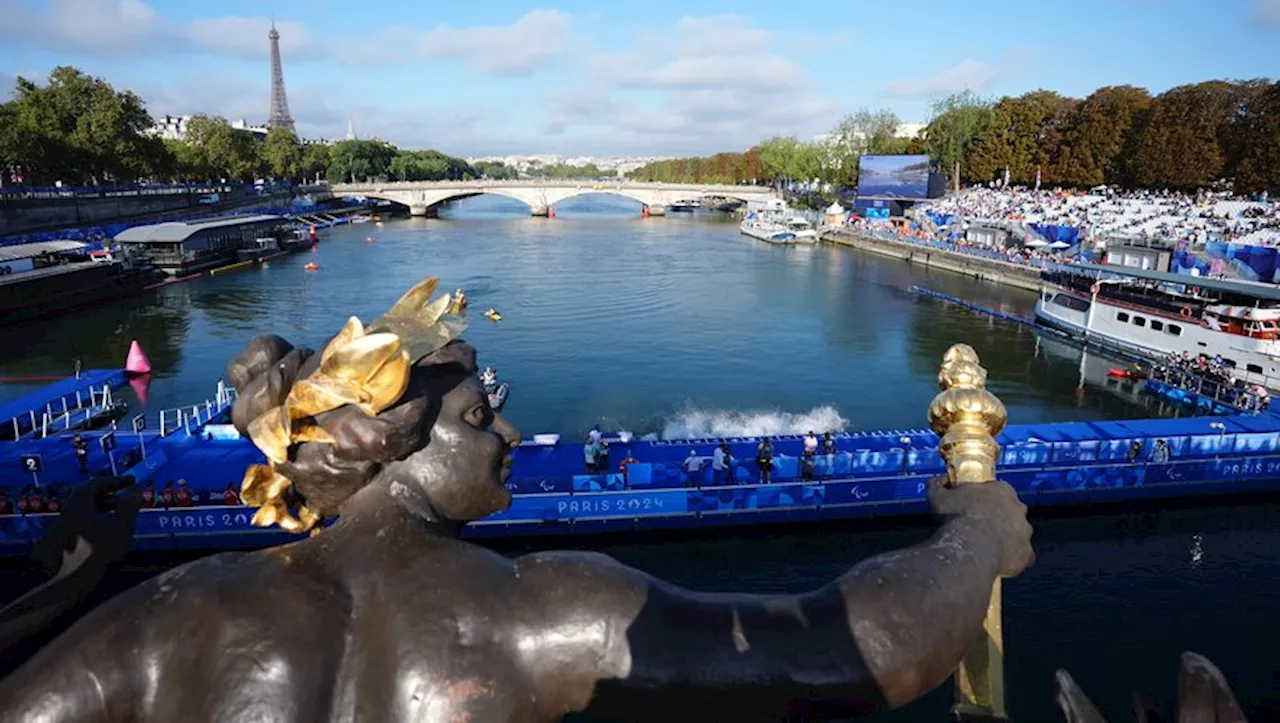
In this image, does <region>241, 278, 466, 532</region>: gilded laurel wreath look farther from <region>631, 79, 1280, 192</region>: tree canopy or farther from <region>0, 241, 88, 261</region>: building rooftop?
<region>631, 79, 1280, 192</region>: tree canopy

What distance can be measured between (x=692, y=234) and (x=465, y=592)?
254ft

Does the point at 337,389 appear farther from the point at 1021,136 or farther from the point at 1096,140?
the point at 1021,136

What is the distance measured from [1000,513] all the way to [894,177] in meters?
80.0

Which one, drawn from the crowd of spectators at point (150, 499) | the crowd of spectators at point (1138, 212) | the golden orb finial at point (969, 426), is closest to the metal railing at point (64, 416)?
the crowd of spectators at point (150, 499)

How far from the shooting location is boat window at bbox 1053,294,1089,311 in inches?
1302

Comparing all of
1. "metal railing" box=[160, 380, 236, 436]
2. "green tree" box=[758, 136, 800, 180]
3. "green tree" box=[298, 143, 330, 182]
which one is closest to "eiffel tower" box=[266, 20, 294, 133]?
"green tree" box=[298, 143, 330, 182]

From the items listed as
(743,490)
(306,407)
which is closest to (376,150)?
(743,490)

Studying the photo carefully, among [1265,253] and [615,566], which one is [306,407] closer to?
[615,566]

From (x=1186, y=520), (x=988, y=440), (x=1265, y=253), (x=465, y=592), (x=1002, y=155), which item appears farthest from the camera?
(x=1002, y=155)

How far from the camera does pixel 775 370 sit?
29.1 meters

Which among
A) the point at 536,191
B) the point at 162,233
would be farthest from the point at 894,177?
the point at 162,233

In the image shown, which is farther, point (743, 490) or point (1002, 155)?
point (1002, 155)

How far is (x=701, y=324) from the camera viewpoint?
36.2 meters

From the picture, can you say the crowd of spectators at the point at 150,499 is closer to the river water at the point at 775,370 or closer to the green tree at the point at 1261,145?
the river water at the point at 775,370
